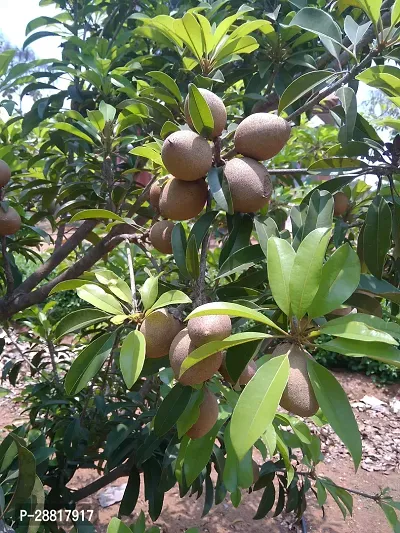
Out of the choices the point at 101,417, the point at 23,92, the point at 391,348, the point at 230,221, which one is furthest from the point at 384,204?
the point at 23,92

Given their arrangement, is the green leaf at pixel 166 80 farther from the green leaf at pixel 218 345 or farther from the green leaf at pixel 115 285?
the green leaf at pixel 218 345

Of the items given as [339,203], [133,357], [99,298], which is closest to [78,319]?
[99,298]

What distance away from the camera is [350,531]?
2.40 metres

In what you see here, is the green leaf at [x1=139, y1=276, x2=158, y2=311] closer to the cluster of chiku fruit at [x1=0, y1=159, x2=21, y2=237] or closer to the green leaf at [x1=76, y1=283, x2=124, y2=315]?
the green leaf at [x1=76, y1=283, x2=124, y2=315]

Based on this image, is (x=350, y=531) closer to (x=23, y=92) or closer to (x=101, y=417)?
(x=101, y=417)

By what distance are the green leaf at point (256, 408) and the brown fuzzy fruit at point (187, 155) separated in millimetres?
337

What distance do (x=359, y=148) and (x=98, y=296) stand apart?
0.53 m

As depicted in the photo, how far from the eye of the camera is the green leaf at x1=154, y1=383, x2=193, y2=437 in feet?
2.25

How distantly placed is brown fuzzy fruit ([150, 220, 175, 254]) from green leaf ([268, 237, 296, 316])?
0.30 metres

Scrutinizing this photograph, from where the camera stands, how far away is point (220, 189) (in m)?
0.69

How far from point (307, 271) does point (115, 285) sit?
33cm

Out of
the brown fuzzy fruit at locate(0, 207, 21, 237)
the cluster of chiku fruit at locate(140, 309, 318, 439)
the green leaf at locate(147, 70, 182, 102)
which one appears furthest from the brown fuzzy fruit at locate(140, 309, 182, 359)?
the brown fuzzy fruit at locate(0, 207, 21, 237)

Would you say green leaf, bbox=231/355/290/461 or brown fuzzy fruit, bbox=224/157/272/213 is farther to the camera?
brown fuzzy fruit, bbox=224/157/272/213

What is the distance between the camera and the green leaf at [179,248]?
0.73 meters
